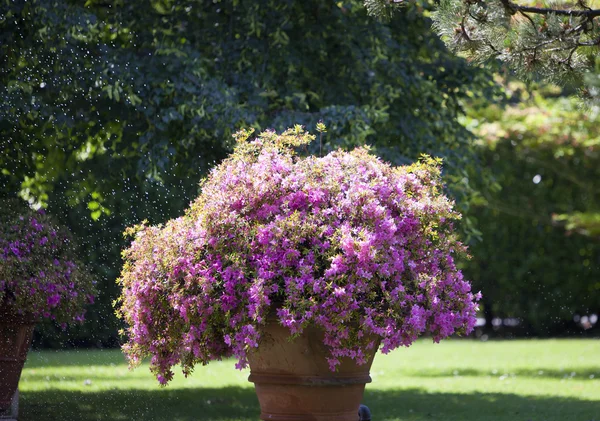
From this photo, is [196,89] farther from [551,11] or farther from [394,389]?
[394,389]

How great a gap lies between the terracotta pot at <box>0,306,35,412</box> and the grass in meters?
0.64

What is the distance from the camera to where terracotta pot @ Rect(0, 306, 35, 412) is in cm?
634

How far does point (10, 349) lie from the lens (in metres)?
6.38

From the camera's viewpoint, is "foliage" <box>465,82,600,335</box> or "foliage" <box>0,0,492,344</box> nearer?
"foliage" <box>0,0,492,344</box>

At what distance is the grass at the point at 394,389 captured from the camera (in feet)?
24.3

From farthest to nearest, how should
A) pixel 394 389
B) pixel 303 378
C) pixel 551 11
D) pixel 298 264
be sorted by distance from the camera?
pixel 394 389, pixel 551 11, pixel 303 378, pixel 298 264

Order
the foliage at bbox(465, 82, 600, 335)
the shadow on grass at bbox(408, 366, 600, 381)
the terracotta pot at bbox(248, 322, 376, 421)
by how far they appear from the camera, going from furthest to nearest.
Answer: the foliage at bbox(465, 82, 600, 335)
the shadow on grass at bbox(408, 366, 600, 381)
the terracotta pot at bbox(248, 322, 376, 421)

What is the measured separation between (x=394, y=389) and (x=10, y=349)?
14.5ft

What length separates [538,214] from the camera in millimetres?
15984

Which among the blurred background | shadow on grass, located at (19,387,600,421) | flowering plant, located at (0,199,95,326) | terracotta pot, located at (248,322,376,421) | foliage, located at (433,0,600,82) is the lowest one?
terracotta pot, located at (248,322,376,421)

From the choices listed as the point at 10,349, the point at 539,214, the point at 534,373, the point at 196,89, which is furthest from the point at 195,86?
the point at 539,214

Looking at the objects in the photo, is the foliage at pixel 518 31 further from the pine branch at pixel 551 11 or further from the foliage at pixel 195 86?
the foliage at pixel 195 86

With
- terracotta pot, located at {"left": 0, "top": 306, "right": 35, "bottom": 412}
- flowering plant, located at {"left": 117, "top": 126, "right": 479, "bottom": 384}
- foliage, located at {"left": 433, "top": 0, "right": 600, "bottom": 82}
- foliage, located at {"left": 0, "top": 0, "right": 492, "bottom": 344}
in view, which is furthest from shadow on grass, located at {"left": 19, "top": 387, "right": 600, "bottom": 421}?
foliage, located at {"left": 433, "top": 0, "right": 600, "bottom": 82}

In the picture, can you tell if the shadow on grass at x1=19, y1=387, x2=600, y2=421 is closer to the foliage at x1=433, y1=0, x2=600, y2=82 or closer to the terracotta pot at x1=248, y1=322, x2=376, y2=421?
the terracotta pot at x1=248, y1=322, x2=376, y2=421
